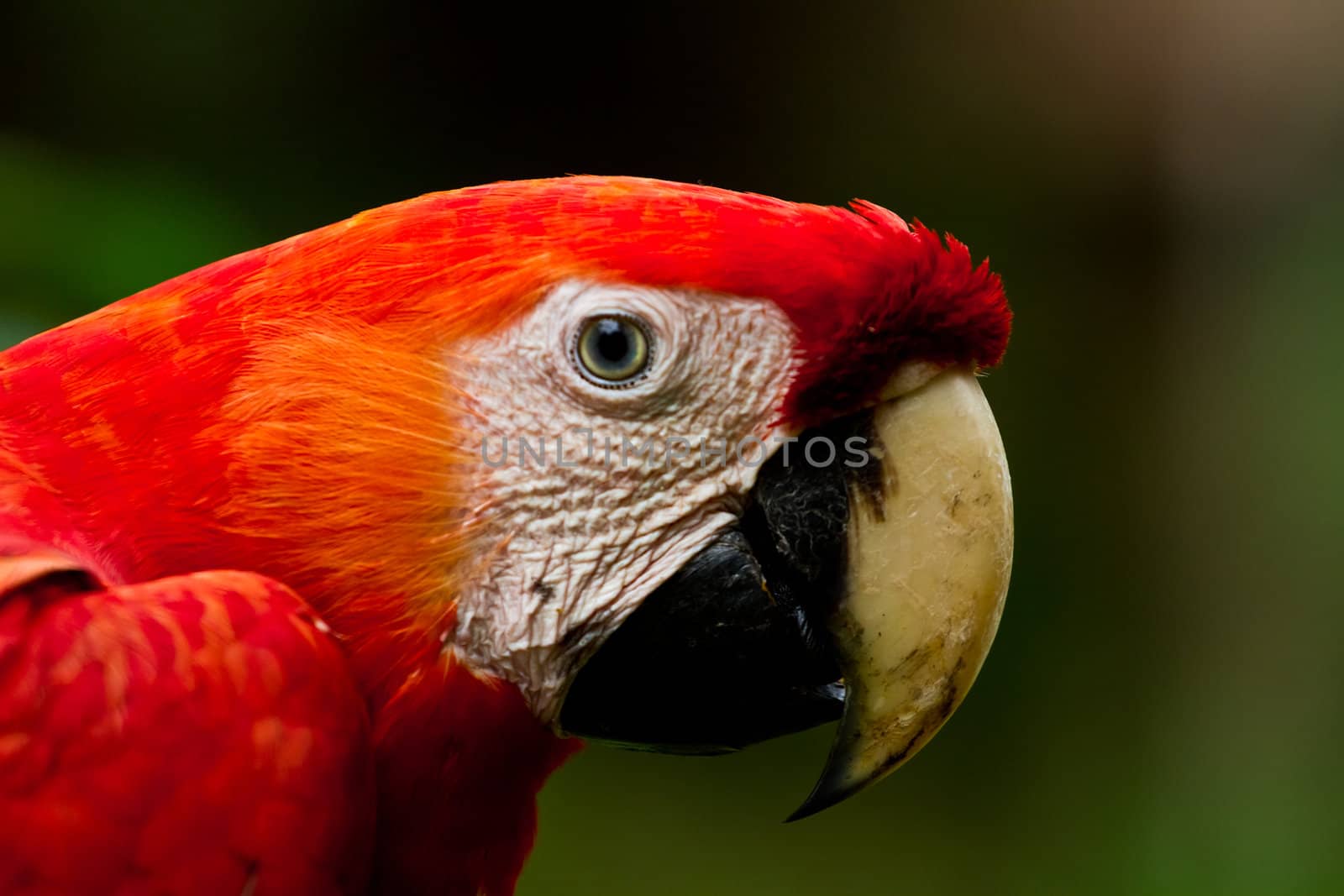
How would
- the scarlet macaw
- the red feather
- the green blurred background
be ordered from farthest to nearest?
the green blurred background < the scarlet macaw < the red feather

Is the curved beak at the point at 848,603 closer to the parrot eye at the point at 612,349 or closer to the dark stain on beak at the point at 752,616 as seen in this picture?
the dark stain on beak at the point at 752,616

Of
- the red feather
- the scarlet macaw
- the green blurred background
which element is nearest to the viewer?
the red feather

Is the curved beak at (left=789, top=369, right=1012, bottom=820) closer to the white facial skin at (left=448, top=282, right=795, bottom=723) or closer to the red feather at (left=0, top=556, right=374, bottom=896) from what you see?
the white facial skin at (left=448, top=282, right=795, bottom=723)

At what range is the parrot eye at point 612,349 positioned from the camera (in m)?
0.78

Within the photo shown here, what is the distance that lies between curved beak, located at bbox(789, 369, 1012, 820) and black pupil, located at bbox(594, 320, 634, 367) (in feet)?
0.65

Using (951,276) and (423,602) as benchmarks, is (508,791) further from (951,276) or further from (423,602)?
(951,276)

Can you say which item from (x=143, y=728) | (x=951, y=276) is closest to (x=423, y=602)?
(x=143, y=728)

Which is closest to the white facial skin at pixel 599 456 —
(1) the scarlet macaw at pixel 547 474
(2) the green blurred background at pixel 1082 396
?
(1) the scarlet macaw at pixel 547 474

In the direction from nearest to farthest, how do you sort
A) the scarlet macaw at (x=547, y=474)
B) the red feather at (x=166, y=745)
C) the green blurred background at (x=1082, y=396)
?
the red feather at (x=166, y=745) < the scarlet macaw at (x=547, y=474) < the green blurred background at (x=1082, y=396)


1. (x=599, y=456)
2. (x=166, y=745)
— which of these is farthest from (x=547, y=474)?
(x=166, y=745)

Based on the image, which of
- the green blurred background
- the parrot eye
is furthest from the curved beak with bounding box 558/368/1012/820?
the green blurred background

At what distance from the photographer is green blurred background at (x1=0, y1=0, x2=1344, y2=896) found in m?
2.39

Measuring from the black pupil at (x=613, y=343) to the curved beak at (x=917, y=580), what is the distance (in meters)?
0.20

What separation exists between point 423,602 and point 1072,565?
2128 mm
